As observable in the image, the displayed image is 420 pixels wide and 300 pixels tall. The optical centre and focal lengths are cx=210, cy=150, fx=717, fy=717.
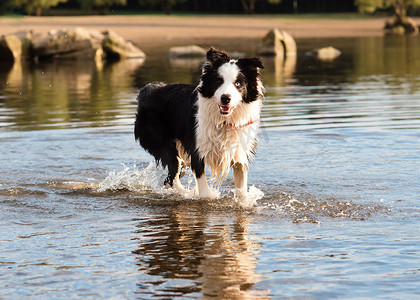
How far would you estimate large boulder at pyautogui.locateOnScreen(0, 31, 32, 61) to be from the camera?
108 ft

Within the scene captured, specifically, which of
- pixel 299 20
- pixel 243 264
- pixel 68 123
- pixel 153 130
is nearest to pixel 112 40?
pixel 68 123

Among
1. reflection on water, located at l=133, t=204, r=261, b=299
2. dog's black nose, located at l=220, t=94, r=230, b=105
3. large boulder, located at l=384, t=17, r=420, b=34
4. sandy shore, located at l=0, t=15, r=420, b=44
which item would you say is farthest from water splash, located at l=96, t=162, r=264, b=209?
large boulder, located at l=384, t=17, r=420, b=34

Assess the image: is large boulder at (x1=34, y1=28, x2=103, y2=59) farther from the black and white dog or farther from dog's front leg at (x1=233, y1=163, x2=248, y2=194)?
dog's front leg at (x1=233, y1=163, x2=248, y2=194)

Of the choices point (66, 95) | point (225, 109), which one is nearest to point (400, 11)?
point (66, 95)

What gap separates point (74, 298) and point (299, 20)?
65.4 meters

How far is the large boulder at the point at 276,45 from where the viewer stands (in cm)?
3503

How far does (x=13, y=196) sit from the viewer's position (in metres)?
8.97

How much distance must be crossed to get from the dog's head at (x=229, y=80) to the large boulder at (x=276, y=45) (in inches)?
1080

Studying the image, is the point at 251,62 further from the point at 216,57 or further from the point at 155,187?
the point at 155,187

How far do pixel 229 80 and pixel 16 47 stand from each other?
27631mm

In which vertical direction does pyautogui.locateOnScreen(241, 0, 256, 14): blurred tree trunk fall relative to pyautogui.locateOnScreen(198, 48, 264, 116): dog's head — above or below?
below

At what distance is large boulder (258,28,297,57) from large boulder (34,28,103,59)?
26.3 ft

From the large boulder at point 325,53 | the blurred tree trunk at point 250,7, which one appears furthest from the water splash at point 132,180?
the blurred tree trunk at point 250,7

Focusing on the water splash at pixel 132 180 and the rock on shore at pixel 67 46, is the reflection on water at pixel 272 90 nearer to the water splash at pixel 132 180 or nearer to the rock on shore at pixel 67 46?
the rock on shore at pixel 67 46
